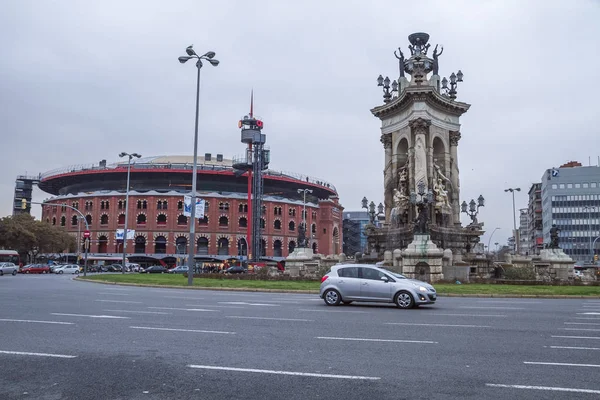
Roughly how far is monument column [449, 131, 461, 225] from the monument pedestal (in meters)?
9.26

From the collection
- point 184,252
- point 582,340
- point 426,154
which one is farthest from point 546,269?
point 184,252

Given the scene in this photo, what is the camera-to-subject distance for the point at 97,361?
25.4 ft

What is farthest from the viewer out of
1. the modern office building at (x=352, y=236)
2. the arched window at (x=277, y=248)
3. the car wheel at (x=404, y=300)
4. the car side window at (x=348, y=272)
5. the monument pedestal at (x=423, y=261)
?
the modern office building at (x=352, y=236)

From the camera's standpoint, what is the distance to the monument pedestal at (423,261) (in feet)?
94.7

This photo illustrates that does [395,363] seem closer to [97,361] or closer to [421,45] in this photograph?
A: [97,361]

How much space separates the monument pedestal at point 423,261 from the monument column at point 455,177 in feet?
30.4

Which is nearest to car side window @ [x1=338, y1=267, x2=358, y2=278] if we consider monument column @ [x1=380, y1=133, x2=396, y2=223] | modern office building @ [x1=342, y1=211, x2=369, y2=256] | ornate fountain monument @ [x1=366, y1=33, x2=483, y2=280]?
ornate fountain monument @ [x1=366, y1=33, x2=483, y2=280]

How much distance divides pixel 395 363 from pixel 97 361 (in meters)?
4.24

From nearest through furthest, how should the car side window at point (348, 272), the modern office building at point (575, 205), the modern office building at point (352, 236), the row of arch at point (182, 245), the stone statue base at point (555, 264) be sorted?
the car side window at point (348, 272) → the stone statue base at point (555, 264) → the row of arch at point (182, 245) → the modern office building at point (575, 205) → the modern office building at point (352, 236)

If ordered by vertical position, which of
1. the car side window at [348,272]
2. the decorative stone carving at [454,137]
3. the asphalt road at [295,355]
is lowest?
the asphalt road at [295,355]

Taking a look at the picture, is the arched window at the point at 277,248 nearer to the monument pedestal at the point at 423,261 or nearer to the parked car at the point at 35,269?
the parked car at the point at 35,269

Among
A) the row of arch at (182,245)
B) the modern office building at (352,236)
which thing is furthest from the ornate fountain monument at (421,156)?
the modern office building at (352,236)

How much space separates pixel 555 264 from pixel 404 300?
79.9 ft

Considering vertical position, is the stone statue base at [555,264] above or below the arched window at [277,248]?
below
